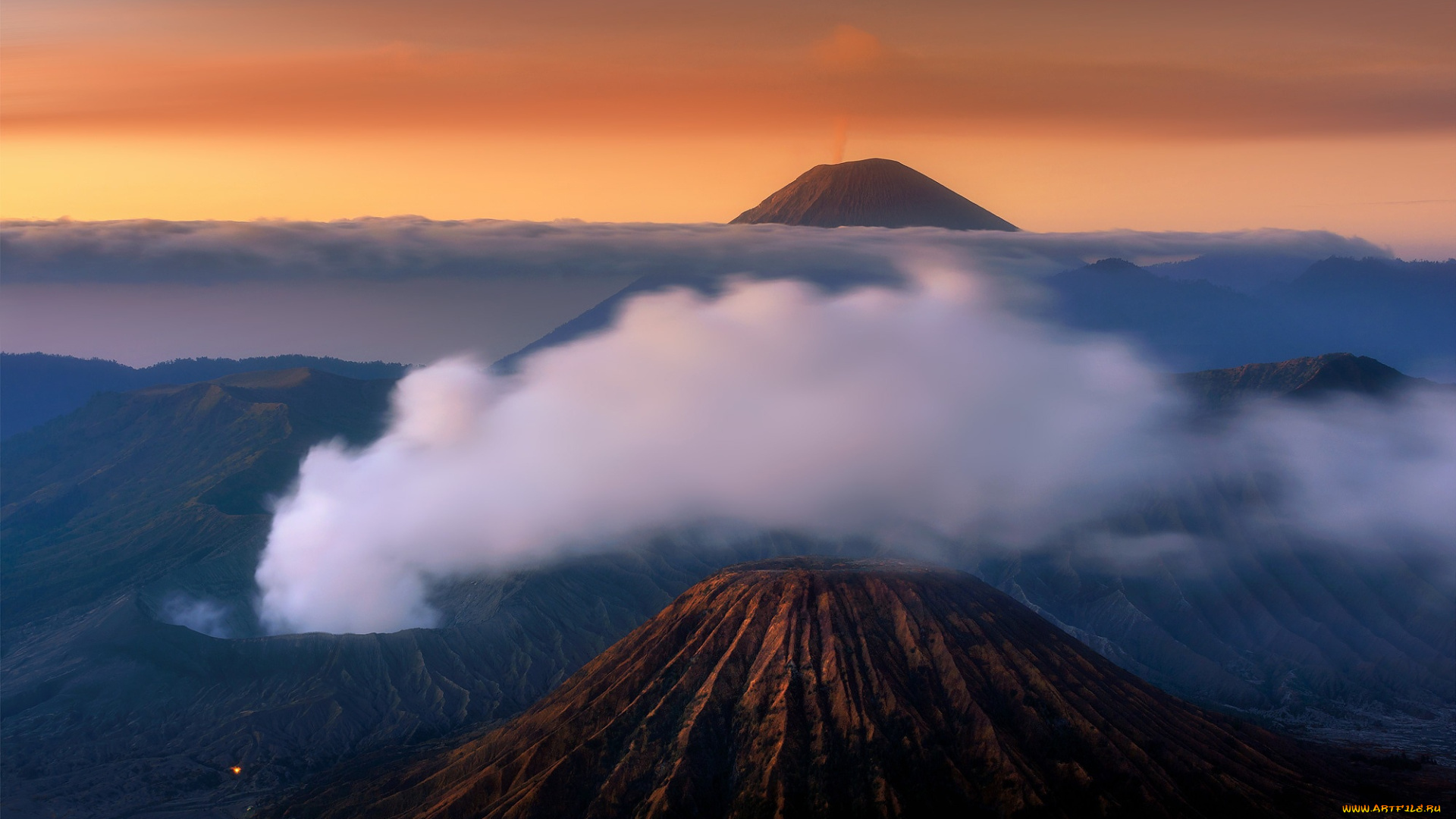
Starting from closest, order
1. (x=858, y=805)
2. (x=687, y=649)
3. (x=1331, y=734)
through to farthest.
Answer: (x=858, y=805) → (x=687, y=649) → (x=1331, y=734)

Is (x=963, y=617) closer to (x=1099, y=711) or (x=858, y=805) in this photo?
(x=1099, y=711)

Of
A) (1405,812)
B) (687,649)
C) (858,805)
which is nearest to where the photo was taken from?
(858,805)

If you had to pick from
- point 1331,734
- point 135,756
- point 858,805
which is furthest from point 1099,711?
point 135,756

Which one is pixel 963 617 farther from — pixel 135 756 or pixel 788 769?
pixel 135 756

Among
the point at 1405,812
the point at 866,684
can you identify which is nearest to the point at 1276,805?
the point at 1405,812

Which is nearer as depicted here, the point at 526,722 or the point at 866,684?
the point at 866,684

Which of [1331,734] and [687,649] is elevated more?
[687,649]

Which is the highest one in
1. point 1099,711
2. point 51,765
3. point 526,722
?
point 1099,711
